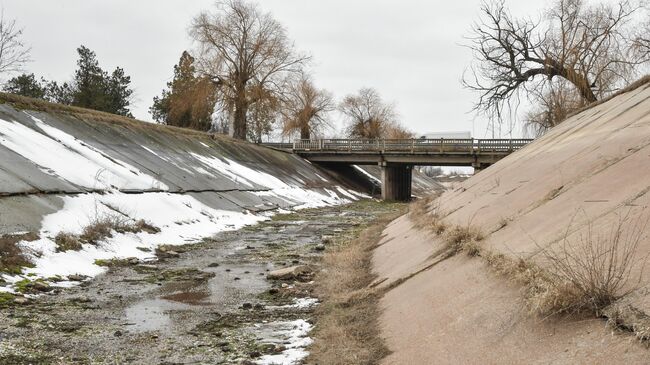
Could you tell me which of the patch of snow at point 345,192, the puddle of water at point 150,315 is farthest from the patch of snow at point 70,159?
the patch of snow at point 345,192

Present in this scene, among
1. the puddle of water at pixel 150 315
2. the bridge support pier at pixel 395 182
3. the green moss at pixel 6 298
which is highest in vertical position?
the bridge support pier at pixel 395 182

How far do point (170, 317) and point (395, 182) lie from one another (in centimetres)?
3926

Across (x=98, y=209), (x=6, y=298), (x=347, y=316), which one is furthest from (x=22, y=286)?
(x=98, y=209)

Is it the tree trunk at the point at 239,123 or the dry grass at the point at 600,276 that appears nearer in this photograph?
the dry grass at the point at 600,276

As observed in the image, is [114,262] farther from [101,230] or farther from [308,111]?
[308,111]

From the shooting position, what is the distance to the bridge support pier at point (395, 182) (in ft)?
143

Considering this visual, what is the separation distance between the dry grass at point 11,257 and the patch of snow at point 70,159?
5686mm

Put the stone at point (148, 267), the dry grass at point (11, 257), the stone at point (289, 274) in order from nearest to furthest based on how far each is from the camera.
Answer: the dry grass at point (11, 257) → the stone at point (289, 274) → the stone at point (148, 267)

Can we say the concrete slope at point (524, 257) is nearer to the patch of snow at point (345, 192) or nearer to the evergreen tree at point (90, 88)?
the patch of snow at point (345, 192)

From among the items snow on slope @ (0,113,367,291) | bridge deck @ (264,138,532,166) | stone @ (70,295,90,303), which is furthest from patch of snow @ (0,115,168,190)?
bridge deck @ (264,138,532,166)

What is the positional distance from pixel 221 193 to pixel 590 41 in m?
17.4

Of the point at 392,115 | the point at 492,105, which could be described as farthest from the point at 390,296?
the point at 392,115

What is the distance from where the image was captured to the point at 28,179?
41.0 feet

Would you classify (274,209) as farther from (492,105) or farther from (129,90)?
(129,90)
